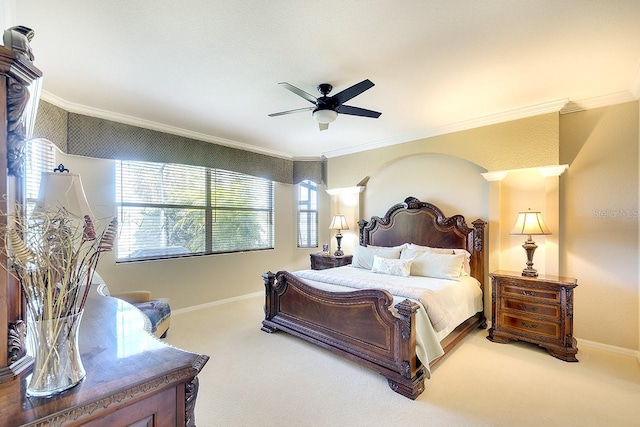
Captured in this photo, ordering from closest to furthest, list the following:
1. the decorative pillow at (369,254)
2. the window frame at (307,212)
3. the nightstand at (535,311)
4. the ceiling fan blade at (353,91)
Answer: the ceiling fan blade at (353,91) < the nightstand at (535,311) < the decorative pillow at (369,254) < the window frame at (307,212)

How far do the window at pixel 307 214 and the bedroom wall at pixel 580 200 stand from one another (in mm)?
2903

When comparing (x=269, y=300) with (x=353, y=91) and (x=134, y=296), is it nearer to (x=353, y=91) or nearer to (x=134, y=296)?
(x=134, y=296)

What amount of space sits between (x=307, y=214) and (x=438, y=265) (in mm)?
2905

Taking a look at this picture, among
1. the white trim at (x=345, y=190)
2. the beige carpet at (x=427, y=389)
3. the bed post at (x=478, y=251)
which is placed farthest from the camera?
the white trim at (x=345, y=190)

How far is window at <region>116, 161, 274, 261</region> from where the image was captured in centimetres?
394

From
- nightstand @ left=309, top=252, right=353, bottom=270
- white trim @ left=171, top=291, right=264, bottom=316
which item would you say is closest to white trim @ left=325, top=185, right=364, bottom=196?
nightstand @ left=309, top=252, right=353, bottom=270

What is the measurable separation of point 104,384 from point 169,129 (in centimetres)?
397

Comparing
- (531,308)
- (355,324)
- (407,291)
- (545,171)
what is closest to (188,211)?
(355,324)

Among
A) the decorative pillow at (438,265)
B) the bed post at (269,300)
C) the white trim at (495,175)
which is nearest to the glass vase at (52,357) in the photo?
the bed post at (269,300)

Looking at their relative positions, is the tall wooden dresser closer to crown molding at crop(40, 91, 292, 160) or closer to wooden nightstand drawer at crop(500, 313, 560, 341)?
crown molding at crop(40, 91, 292, 160)

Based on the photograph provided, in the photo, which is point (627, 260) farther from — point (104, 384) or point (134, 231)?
point (134, 231)

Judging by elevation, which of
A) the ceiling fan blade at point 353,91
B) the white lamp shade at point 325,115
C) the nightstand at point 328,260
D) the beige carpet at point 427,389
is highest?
the ceiling fan blade at point 353,91

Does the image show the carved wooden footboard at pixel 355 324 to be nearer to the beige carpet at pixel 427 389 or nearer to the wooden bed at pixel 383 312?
the wooden bed at pixel 383 312

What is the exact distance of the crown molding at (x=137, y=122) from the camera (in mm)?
3229
